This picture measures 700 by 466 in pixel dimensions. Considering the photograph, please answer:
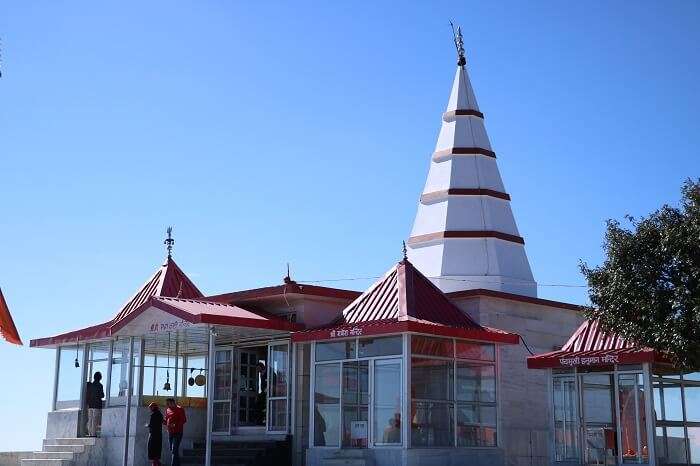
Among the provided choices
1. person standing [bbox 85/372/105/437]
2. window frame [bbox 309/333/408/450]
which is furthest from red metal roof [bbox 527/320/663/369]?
person standing [bbox 85/372/105/437]

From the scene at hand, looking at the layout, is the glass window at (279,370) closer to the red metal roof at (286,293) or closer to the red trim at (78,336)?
the red metal roof at (286,293)

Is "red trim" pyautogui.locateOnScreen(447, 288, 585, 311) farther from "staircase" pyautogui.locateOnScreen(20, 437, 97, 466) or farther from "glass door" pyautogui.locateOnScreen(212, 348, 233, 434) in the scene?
"staircase" pyautogui.locateOnScreen(20, 437, 97, 466)

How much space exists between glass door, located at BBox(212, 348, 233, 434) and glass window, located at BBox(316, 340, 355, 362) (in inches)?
144

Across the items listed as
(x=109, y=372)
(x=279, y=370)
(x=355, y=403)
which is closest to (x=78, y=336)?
(x=109, y=372)

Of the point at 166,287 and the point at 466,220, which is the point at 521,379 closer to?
the point at 466,220

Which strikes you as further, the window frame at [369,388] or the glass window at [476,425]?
the glass window at [476,425]

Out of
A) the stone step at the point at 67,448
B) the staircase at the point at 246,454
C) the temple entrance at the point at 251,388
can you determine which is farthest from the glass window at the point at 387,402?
the stone step at the point at 67,448

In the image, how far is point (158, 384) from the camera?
86.3ft

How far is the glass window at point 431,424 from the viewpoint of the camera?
21991 mm

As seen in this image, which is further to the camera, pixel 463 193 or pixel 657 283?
pixel 463 193

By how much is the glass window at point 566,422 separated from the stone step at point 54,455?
40.1ft

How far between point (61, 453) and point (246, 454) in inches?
216

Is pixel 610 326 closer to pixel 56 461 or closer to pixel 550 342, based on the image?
pixel 550 342

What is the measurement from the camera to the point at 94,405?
26.0 metres
